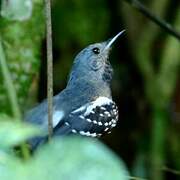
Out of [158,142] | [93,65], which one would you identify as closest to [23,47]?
[93,65]

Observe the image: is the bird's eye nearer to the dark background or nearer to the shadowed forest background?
the shadowed forest background

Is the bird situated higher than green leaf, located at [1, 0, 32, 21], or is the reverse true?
green leaf, located at [1, 0, 32, 21]

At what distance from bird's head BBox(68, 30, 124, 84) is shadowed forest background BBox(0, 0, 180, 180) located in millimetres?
1241

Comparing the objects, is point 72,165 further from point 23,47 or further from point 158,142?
point 158,142

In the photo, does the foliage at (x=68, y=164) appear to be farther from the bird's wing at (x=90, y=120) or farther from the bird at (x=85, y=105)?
the bird's wing at (x=90, y=120)

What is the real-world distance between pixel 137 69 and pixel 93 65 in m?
1.94

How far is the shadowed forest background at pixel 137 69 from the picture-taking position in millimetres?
5117

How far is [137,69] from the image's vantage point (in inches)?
215

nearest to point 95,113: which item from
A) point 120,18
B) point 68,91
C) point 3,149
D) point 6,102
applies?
point 68,91

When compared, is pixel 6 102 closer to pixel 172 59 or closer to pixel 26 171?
pixel 172 59

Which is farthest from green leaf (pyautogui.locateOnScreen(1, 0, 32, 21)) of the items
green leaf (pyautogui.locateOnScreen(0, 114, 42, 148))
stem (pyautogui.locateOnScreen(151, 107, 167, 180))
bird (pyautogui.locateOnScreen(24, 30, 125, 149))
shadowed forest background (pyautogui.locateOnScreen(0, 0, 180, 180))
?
stem (pyautogui.locateOnScreen(151, 107, 167, 180))

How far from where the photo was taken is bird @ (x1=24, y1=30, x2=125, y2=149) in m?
3.07

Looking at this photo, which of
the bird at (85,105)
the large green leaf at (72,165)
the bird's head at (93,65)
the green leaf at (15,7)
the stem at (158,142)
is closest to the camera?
the large green leaf at (72,165)

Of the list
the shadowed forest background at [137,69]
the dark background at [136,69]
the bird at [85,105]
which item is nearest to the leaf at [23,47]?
the bird at [85,105]
